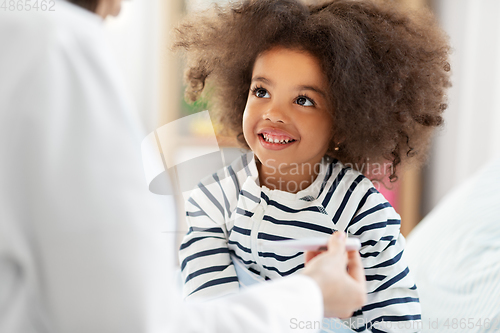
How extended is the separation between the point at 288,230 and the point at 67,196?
53 cm

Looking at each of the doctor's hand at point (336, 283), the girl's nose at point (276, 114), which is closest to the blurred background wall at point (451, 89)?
the girl's nose at point (276, 114)

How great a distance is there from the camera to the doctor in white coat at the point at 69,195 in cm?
37

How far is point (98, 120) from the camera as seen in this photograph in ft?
1.27

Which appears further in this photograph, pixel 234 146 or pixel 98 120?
pixel 234 146

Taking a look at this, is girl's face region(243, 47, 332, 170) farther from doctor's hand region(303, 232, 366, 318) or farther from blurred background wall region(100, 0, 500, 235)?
blurred background wall region(100, 0, 500, 235)

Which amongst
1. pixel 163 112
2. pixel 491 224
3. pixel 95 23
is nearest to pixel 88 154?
pixel 95 23

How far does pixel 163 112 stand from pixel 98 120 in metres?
1.83

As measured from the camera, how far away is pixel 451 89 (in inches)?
81.6

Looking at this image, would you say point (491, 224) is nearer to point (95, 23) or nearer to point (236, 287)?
point (236, 287)

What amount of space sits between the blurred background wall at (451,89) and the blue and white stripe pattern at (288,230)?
1.01m

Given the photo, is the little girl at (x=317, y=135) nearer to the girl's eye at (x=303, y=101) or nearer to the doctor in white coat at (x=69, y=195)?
the girl's eye at (x=303, y=101)

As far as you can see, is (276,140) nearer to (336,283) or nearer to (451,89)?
(336,283)

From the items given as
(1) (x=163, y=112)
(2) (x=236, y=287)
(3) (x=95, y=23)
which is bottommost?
(2) (x=236, y=287)

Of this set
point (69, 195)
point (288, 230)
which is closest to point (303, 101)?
point (288, 230)
